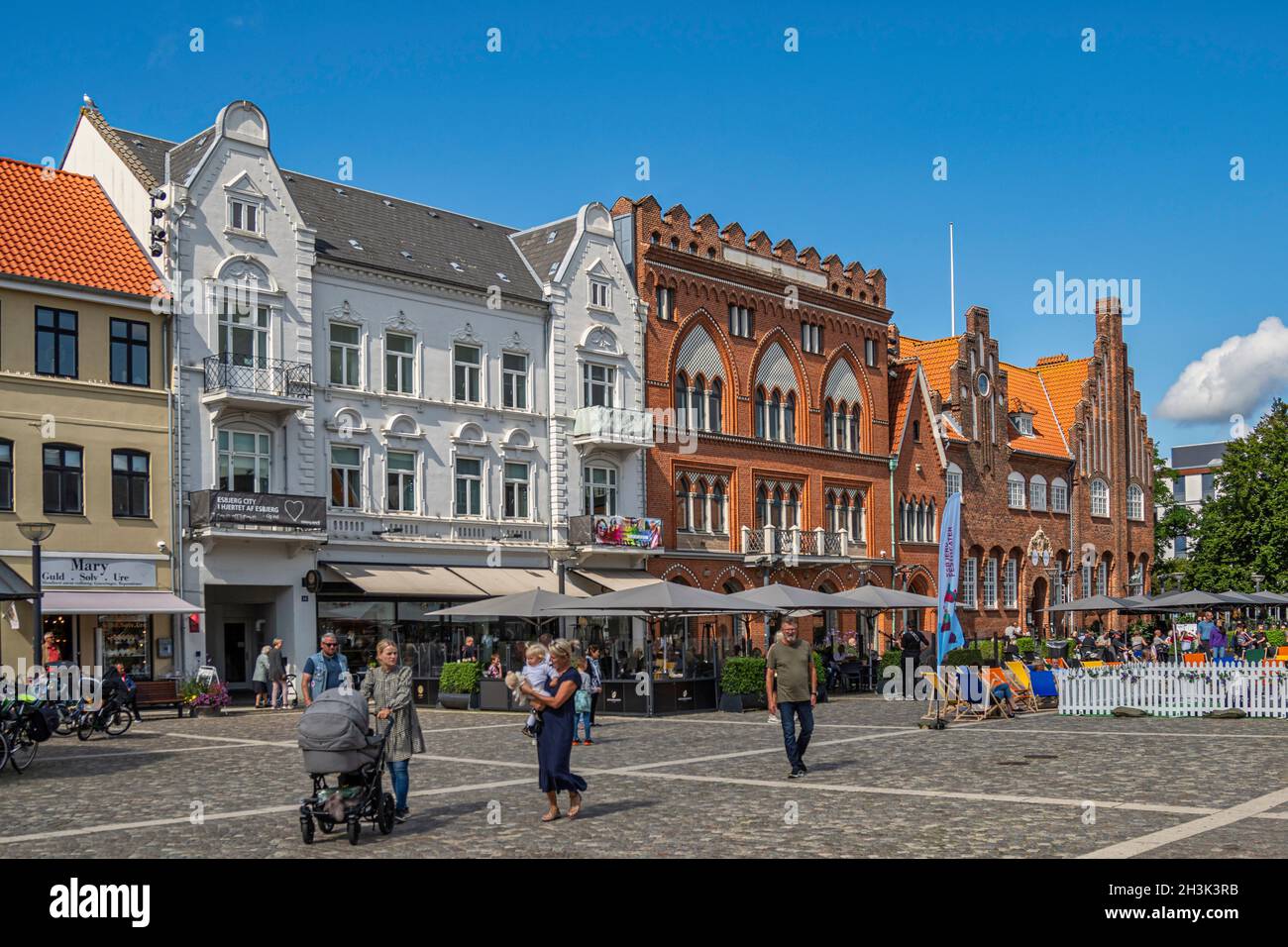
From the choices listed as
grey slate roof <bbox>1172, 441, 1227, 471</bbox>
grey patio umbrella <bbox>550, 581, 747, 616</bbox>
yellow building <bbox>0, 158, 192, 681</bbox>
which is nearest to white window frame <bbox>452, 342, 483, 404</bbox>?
yellow building <bbox>0, 158, 192, 681</bbox>

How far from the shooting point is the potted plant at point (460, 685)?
104 feet

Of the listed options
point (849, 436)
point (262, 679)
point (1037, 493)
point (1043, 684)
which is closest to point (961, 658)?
point (1043, 684)

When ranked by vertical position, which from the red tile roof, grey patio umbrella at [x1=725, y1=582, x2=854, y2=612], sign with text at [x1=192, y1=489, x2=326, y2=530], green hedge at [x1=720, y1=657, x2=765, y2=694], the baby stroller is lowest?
green hedge at [x1=720, y1=657, x2=765, y2=694]

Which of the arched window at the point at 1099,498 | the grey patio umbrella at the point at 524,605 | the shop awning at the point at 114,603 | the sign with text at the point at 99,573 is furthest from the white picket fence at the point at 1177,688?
the arched window at the point at 1099,498

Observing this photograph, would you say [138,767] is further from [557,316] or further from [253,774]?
[557,316]

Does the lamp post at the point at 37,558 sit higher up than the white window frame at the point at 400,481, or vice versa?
the white window frame at the point at 400,481

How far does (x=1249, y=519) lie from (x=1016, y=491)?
10260mm

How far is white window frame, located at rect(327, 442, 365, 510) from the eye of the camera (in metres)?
37.1

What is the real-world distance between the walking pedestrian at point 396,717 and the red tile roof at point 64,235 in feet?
72.7

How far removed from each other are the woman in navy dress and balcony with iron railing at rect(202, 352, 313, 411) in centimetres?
2264

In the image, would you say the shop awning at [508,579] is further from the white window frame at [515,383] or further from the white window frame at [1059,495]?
the white window frame at [1059,495]

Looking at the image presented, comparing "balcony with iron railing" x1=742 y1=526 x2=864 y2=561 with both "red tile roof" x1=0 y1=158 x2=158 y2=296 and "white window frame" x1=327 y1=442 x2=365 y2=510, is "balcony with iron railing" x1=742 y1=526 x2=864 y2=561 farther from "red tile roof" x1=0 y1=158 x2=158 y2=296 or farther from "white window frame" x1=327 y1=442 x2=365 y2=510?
"red tile roof" x1=0 y1=158 x2=158 y2=296

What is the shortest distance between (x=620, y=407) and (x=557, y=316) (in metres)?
3.61
